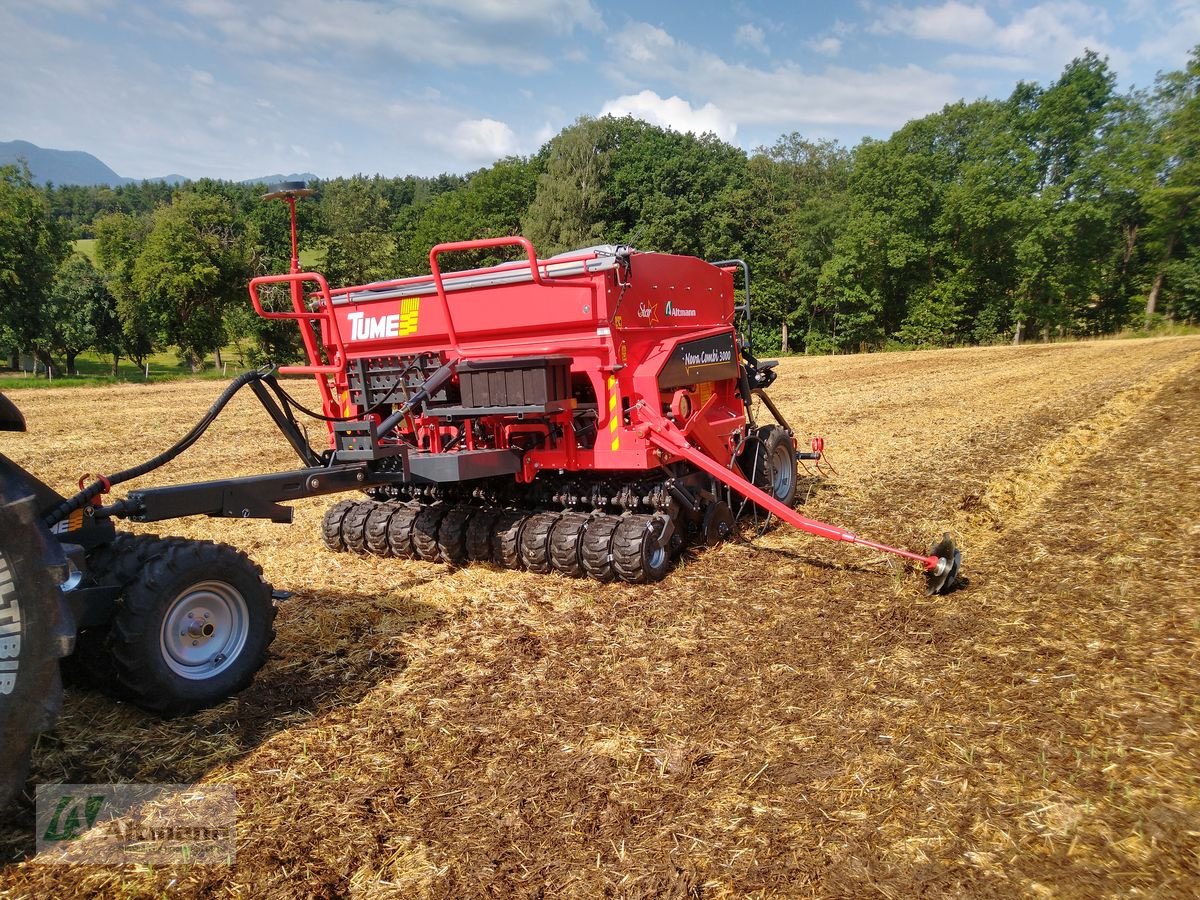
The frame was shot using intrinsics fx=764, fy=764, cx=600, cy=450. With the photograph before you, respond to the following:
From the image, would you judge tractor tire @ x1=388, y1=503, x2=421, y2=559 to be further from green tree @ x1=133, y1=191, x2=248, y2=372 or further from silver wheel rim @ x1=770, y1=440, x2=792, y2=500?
green tree @ x1=133, y1=191, x2=248, y2=372

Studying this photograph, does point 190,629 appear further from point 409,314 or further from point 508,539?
point 409,314

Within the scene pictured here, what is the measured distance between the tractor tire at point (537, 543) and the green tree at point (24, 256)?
131ft

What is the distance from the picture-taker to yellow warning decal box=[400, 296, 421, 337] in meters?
6.15

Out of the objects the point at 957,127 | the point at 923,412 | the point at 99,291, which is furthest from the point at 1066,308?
the point at 99,291

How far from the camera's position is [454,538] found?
239 inches

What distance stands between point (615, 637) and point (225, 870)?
8.07 feet

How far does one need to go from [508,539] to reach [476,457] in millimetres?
843

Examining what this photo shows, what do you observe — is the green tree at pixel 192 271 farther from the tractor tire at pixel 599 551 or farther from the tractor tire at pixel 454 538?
the tractor tire at pixel 599 551

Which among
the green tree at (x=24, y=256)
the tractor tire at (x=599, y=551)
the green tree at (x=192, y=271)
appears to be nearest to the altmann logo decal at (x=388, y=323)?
the tractor tire at (x=599, y=551)

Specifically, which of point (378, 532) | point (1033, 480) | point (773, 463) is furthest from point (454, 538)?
point (1033, 480)

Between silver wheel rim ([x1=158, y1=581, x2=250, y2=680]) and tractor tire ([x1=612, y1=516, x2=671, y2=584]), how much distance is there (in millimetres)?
2472

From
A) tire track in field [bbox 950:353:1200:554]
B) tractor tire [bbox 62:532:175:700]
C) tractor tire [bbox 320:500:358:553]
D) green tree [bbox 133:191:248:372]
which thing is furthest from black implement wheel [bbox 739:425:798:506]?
green tree [bbox 133:191:248:372]

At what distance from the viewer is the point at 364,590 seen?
5.51 meters

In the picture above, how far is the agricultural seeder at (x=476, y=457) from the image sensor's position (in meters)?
3.53
